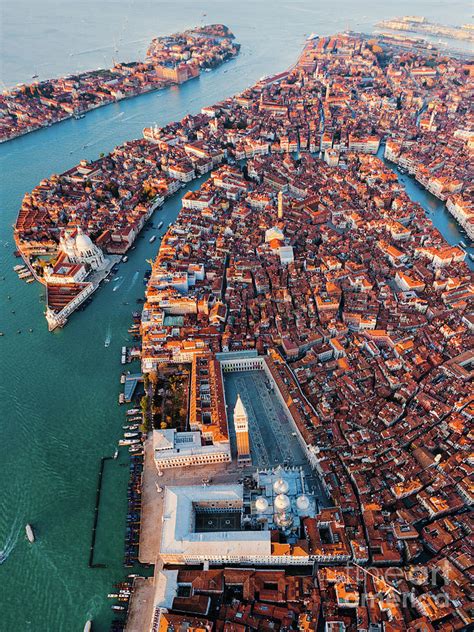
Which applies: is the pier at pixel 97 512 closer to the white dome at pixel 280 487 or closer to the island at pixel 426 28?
the white dome at pixel 280 487

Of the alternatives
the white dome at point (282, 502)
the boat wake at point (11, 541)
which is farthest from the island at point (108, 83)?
the white dome at point (282, 502)

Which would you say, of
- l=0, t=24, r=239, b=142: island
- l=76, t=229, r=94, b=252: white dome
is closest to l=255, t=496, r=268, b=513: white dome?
l=76, t=229, r=94, b=252: white dome

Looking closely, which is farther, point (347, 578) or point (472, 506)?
point (472, 506)

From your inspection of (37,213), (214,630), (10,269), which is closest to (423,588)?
(214,630)

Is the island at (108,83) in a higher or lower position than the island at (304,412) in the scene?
higher

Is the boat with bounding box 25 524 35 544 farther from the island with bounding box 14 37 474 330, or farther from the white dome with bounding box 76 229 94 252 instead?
the white dome with bounding box 76 229 94 252

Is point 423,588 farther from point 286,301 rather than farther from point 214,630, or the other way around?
point 286,301
